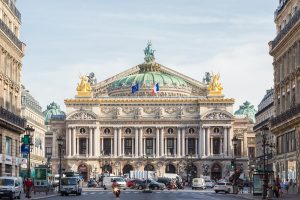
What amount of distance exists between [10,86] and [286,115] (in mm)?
29911

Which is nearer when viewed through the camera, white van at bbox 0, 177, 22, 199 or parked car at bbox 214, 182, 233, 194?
white van at bbox 0, 177, 22, 199

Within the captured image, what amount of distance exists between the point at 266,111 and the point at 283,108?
237 ft

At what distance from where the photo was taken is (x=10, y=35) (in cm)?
7906

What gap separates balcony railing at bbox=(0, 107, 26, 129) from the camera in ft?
241

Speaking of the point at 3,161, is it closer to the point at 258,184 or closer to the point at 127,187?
the point at 258,184

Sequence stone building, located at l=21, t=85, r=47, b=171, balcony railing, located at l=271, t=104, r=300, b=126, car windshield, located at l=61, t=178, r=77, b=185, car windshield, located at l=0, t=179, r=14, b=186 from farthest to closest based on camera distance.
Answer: stone building, located at l=21, t=85, r=47, b=171 → car windshield, located at l=61, t=178, r=77, b=185 → balcony railing, located at l=271, t=104, r=300, b=126 → car windshield, located at l=0, t=179, r=14, b=186

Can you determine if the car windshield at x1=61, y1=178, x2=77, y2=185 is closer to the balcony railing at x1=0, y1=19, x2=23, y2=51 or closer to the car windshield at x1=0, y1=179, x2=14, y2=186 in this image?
the balcony railing at x1=0, y1=19, x2=23, y2=51

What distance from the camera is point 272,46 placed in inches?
3521

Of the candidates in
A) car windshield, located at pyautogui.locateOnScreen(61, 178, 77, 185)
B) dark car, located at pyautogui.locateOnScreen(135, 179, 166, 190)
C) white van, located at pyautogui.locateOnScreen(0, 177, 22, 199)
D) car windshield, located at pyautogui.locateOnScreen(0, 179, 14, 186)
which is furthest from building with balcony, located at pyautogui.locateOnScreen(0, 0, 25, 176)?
dark car, located at pyautogui.locateOnScreen(135, 179, 166, 190)

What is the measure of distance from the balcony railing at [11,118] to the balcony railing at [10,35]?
8.03m

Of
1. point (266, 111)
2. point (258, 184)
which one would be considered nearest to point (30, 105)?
point (266, 111)

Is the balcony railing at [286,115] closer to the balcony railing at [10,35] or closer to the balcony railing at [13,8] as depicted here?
the balcony railing at [10,35]

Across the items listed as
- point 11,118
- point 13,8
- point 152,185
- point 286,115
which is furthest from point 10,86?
point 152,185

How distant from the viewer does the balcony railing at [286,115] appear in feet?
241
